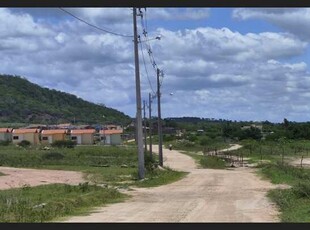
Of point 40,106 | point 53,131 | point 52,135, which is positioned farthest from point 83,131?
point 40,106

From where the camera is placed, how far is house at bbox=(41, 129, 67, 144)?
122625 mm

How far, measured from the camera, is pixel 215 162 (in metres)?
62.7

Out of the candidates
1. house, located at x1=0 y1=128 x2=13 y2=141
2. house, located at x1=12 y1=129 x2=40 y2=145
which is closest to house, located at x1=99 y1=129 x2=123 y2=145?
house, located at x1=12 y1=129 x2=40 y2=145

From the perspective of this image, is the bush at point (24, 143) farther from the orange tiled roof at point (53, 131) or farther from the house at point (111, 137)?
the house at point (111, 137)

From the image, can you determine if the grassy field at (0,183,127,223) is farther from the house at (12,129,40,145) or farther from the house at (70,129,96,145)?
the house at (70,129,96,145)

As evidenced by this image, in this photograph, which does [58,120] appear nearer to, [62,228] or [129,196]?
[129,196]

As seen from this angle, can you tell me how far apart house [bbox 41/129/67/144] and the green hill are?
32.3m

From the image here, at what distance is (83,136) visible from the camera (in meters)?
128

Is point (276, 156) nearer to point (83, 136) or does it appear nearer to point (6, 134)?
point (83, 136)

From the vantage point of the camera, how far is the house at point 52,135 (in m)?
123

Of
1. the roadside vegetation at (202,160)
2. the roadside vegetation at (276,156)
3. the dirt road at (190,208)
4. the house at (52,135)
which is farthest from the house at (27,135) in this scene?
the dirt road at (190,208)

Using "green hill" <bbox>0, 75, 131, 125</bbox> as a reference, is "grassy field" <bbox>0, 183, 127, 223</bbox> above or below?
below

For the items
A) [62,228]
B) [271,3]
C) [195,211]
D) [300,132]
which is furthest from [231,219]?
[300,132]

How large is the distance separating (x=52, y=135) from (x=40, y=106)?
155 ft
